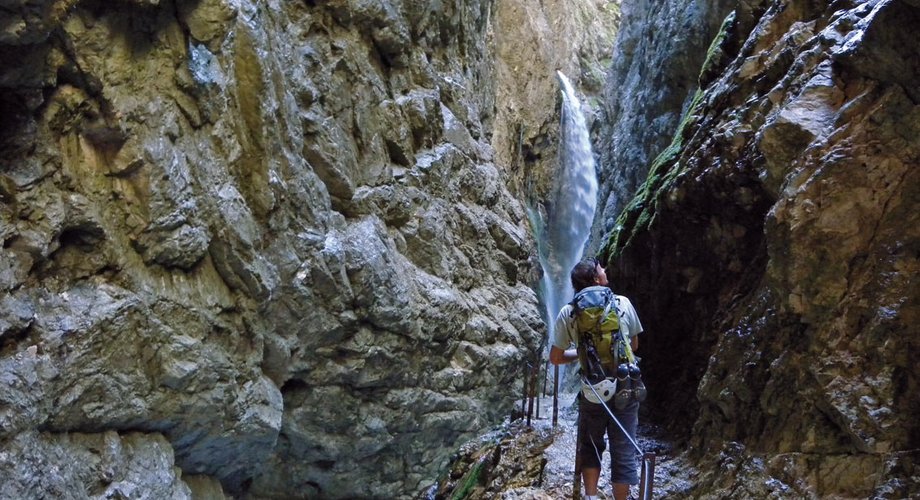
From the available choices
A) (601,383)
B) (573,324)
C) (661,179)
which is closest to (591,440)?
(601,383)

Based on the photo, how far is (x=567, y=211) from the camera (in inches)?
971

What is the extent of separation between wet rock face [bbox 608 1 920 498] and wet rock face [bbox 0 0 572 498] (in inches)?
162

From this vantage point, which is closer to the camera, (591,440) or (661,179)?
(591,440)

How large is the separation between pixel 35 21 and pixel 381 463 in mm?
7028

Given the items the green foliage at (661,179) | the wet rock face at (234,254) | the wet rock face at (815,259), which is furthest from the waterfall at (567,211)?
the wet rock face at (815,259)

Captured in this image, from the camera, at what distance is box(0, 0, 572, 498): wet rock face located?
5.20 metres

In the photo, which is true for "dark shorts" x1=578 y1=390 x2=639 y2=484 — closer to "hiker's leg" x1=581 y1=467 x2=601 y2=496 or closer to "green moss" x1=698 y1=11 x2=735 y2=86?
"hiker's leg" x1=581 y1=467 x2=601 y2=496

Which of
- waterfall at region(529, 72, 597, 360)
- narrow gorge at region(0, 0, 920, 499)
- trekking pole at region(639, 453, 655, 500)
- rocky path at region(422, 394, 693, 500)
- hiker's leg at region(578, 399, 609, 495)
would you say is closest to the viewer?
trekking pole at region(639, 453, 655, 500)

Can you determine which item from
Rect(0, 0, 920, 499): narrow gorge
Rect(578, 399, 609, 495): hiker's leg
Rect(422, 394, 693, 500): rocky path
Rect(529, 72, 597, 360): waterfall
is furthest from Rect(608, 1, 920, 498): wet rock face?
Rect(529, 72, 597, 360): waterfall

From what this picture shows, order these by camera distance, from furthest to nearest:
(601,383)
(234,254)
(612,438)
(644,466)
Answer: (234,254)
(612,438)
(601,383)
(644,466)

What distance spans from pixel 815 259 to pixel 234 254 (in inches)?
207

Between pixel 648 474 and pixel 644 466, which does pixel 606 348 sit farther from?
pixel 648 474

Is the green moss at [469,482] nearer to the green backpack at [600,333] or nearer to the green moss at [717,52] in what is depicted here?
the green backpack at [600,333]

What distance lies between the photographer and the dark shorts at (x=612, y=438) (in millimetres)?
5133
